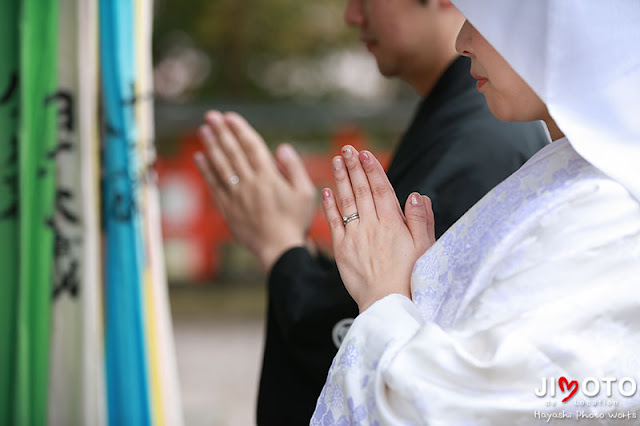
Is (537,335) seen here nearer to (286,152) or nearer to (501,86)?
(501,86)

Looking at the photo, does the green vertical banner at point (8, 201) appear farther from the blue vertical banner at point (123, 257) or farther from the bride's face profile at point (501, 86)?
the bride's face profile at point (501, 86)

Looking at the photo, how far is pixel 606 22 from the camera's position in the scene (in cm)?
95

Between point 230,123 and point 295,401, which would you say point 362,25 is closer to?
point 230,123

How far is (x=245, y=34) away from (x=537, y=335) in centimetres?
798

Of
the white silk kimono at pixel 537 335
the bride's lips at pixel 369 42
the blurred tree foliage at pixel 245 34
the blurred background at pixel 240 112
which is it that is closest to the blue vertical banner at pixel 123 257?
the bride's lips at pixel 369 42

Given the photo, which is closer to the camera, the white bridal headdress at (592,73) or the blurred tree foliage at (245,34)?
the white bridal headdress at (592,73)

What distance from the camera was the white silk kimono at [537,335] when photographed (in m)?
0.90

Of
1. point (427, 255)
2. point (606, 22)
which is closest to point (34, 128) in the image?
point (427, 255)

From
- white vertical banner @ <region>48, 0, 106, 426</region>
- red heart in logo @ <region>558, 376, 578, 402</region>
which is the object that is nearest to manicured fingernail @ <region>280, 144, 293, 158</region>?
white vertical banner @ <region>48, 0, 106, 426</region>

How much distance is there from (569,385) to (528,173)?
Answer: 31cm

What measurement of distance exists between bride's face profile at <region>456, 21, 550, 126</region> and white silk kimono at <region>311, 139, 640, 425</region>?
0.12 m

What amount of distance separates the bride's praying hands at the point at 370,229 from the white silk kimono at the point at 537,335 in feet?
0.41

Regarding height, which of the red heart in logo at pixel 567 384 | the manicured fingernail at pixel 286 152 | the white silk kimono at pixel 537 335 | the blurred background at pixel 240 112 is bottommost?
the red heart in logo at pixel 567 384

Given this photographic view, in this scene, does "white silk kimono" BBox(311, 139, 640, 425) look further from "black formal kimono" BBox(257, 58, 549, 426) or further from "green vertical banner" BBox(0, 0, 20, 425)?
"green vertical banner" BBox(0, 0, 20, 425)
